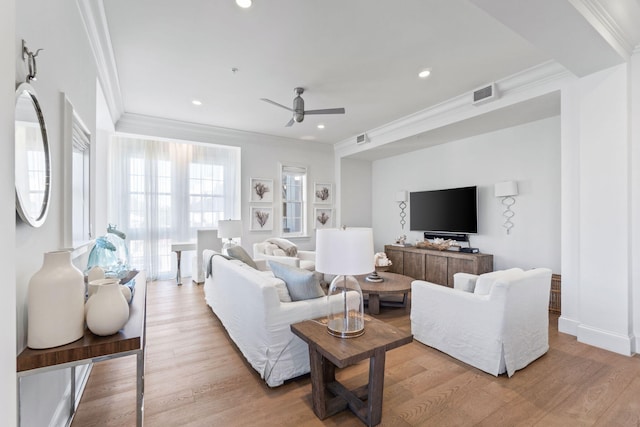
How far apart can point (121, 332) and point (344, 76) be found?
131 inches

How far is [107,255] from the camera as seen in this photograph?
220cm

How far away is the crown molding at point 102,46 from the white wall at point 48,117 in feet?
0.47

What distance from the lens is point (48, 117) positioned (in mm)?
1556

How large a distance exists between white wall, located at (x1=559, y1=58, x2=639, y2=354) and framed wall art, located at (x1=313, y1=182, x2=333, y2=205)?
4419 millimetres

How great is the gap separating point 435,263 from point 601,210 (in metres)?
2.38

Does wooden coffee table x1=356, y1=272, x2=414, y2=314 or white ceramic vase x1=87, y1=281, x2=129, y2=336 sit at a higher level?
white ceramic vase x1=87, y1=281, x2=129, y2=336

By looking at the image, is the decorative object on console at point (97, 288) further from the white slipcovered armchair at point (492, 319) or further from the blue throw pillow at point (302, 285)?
the white slipcovered armchair at point (492, 319)

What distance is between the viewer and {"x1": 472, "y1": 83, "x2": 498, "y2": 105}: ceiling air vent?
3.62 meters

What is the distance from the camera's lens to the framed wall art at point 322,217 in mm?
6624

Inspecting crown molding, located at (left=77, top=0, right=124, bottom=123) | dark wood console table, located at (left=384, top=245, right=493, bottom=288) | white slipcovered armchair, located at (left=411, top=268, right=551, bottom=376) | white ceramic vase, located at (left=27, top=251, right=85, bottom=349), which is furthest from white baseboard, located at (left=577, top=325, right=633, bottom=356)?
crown molding, located at (left=77, top=0, right=124, bottom=123)

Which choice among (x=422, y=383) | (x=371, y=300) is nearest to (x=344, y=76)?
(x=371, y=300)

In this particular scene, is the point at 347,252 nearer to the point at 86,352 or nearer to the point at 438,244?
the point at 86,352

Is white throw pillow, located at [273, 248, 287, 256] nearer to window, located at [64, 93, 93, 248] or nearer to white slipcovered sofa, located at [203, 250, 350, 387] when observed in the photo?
white slipcovered sofa, located at [203, 250, 350, 387]

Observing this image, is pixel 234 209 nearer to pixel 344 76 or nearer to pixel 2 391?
pixel 344 76
